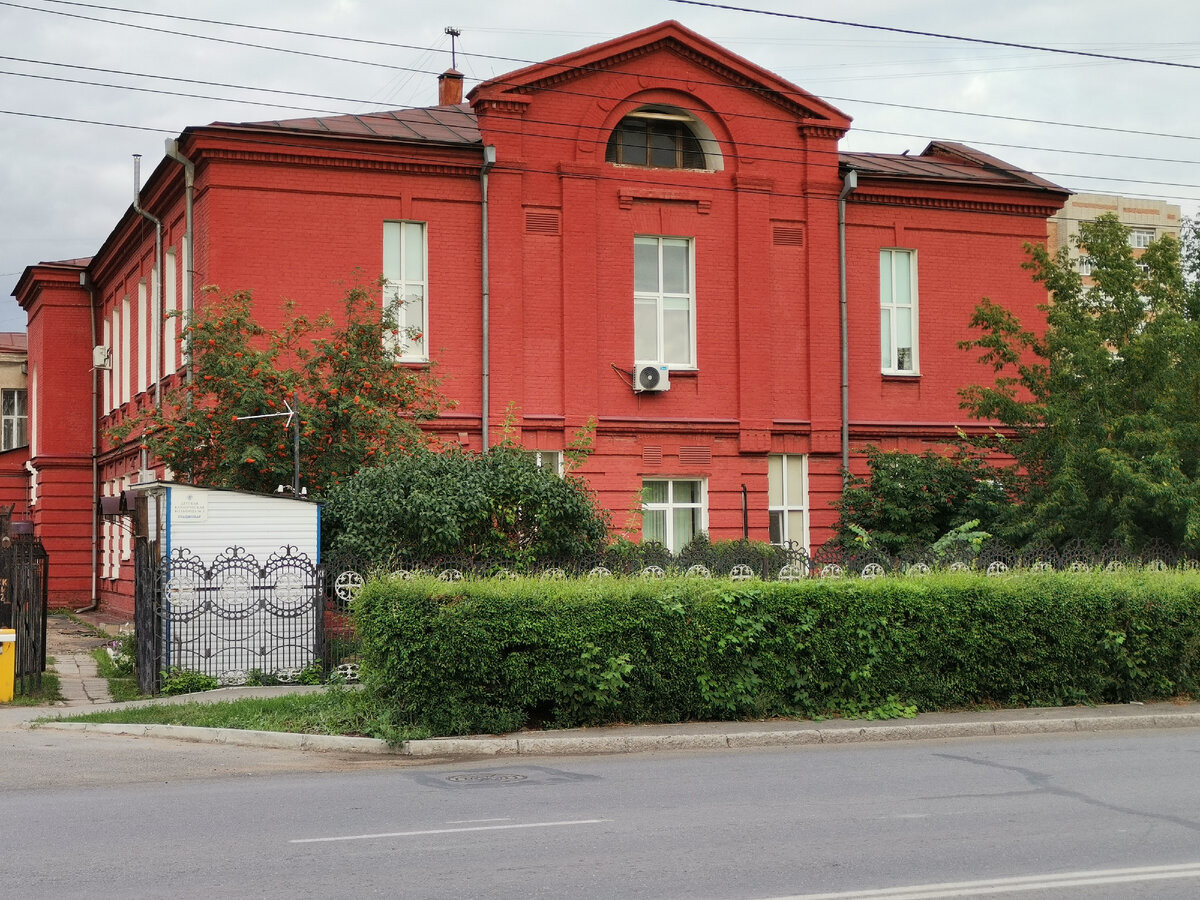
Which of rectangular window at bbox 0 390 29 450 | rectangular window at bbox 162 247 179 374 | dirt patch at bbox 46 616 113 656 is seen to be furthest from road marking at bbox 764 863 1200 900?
rectangular window at bbox 0 390 29 450

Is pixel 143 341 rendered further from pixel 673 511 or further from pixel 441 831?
pixel 441 831

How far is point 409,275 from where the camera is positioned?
24.8 metres

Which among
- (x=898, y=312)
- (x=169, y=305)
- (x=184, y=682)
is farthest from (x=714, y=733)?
(x=169, y=305)

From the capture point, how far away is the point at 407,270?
2478 cm

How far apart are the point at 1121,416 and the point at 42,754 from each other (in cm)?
1661

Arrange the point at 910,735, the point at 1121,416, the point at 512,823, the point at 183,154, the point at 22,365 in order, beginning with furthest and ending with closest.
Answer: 1. the point at 22,365
2. the point at 183,154
3. the point at 1121,416
4. the point at 910,735
5. the point at 512,823

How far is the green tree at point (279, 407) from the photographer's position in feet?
66.2

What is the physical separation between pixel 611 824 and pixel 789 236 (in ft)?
63.6

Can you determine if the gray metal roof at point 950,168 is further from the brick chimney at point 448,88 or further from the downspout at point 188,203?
the downspout at point 188,203

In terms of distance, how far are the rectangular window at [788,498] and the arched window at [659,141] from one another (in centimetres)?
607

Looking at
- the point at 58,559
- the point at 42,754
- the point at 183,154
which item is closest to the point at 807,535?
the point at 183,154

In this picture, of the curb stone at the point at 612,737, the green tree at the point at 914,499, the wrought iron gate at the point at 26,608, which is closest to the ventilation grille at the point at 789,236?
the green tree at the point at 914,499

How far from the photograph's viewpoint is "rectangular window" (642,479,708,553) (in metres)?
25.7

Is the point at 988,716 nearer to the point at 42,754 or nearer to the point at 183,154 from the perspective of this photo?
the point at 42,754
